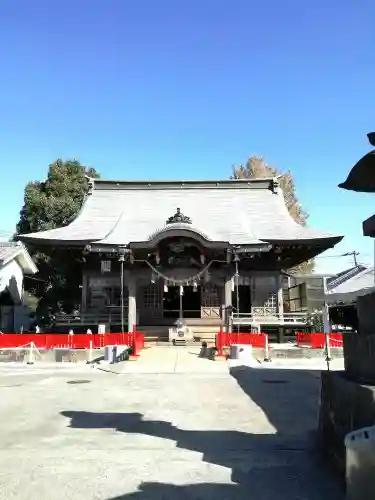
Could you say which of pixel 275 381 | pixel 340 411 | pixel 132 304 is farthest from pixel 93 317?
pixel 340 411

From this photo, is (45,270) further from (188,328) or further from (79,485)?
(79,485)

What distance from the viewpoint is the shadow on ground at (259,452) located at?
4145mm

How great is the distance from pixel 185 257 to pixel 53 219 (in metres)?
13.9

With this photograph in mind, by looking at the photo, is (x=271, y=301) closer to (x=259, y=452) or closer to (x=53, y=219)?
(x=53, y=219)

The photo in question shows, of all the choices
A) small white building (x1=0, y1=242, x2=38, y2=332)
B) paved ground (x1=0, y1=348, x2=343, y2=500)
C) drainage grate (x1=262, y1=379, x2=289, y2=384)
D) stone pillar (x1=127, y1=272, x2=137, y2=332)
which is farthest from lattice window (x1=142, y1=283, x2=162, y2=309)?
drainage grate (x1=262, y1=379, x2=289, y2=384)

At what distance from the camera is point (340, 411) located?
4.74 m

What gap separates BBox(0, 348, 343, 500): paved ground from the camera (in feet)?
14.0

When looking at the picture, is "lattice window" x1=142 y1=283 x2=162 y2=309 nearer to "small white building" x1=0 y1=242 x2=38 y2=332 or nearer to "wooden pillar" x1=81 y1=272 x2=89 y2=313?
"wooden pillar" x1=81 y1=272 x2=89 y2=313

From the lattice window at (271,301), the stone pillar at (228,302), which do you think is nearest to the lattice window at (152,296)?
the stone pillar at (228,302)

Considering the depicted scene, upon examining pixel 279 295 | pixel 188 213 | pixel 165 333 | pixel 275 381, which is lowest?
pixel 275 381

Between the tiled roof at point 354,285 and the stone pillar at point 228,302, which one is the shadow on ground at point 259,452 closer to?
the tiled roof at point 354,285

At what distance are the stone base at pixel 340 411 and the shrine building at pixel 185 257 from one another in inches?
700

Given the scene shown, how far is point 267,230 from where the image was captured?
26906 mm

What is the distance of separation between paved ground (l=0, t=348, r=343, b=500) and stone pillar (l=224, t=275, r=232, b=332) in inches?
463
